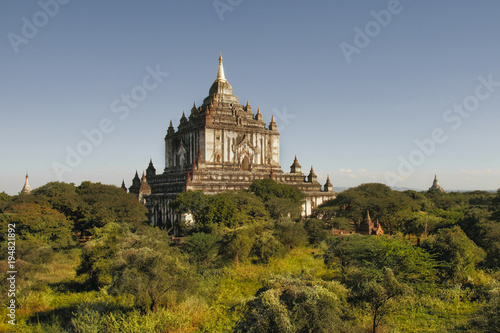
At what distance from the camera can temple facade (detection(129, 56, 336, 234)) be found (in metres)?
46.8

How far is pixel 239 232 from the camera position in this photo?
93.9 ft

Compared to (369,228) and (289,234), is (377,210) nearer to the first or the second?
(369,228)

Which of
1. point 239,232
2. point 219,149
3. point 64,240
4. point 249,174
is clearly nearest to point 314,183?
point 249,174

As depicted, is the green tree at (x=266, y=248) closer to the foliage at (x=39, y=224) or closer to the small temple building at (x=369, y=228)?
the small temple building at (x=369, y=228)

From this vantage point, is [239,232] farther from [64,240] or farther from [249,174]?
[249,174]

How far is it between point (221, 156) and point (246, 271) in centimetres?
2645

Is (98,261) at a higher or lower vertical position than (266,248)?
lower

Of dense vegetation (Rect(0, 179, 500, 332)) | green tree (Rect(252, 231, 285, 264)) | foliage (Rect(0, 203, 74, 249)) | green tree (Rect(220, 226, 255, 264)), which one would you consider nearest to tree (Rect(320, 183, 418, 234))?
dense vegetation (Rect(0, 179, 500, 332))

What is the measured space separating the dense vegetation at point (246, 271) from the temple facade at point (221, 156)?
7236 millimetres

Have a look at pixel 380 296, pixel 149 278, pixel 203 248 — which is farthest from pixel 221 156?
pixel 380 296

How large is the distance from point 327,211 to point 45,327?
30.5 meters

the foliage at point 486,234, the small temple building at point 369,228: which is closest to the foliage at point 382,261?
the foliage at point 486,234

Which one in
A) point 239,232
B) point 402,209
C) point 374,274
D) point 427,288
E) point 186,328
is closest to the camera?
point 186,328

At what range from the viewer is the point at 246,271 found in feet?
87.4
